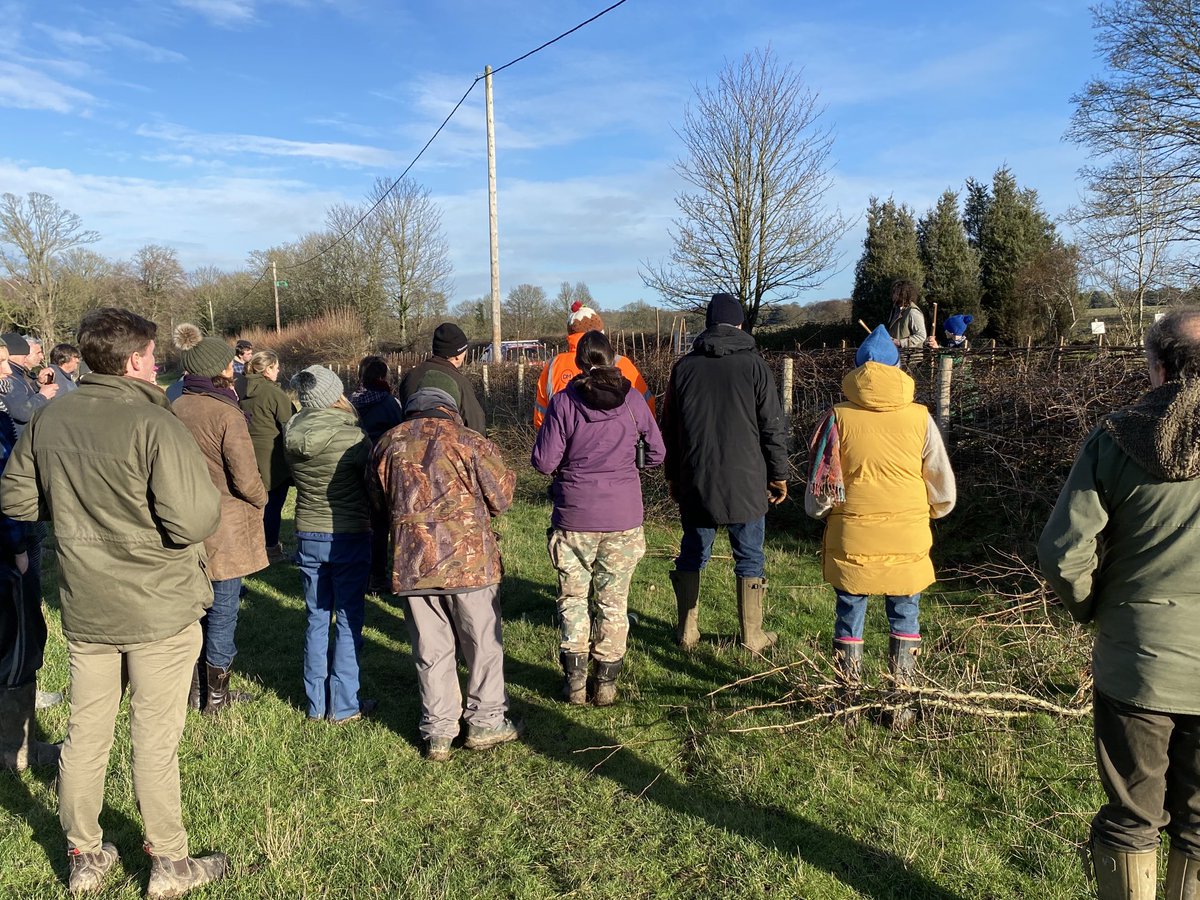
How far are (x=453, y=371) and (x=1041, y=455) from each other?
194 inches

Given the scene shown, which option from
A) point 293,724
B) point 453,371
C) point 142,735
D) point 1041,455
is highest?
point 453,371

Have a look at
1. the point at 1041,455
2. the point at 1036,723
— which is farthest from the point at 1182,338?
the point at 1041,455

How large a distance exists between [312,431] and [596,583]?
167 cm

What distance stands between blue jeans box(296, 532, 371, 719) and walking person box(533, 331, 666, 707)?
105 centimetres

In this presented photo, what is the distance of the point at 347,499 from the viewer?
3926 millimetres

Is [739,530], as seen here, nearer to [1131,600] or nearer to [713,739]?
[713,739]

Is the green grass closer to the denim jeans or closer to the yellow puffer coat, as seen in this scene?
the yellow puffer coat

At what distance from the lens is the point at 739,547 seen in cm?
469

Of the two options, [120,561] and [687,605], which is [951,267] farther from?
[120,561]

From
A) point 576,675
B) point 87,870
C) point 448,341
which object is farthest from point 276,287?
point 87,870

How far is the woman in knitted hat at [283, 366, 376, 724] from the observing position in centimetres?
389

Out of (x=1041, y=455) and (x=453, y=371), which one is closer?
(x=453, y=371)

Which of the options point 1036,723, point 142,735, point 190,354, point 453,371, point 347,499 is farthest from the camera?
point 453,371

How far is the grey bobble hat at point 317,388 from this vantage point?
12.8ft
